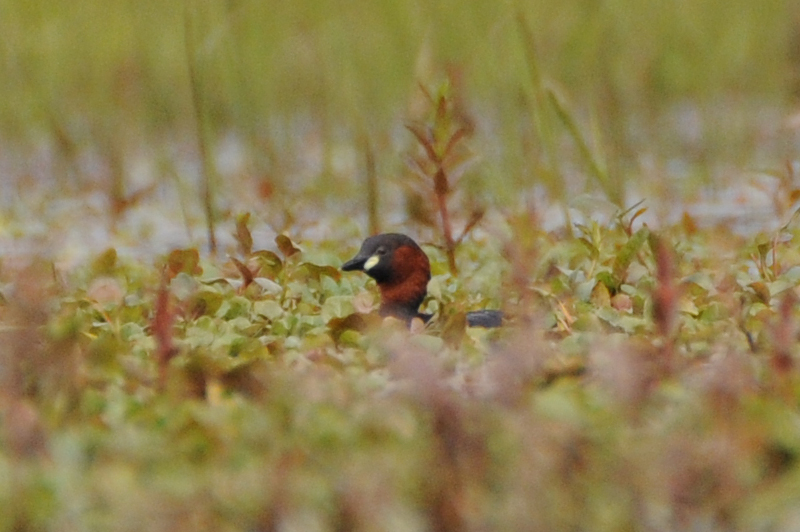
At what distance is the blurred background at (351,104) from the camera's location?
19.3ft

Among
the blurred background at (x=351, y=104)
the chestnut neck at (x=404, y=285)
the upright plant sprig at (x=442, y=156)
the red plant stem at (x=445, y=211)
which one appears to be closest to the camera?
the chestnut neck at (x=404, y=285)

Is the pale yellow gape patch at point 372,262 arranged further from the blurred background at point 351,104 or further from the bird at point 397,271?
the blurred background at point 351,104

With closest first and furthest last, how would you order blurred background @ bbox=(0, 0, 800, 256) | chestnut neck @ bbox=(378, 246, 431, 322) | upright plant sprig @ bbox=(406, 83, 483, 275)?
chestnut neck @ bbox=(378, 246, 431, 322) < upright plant sprig @ bbox=(406, 83, 483, 275) < blurred background @ bbox=(0, 0, 800, 256)

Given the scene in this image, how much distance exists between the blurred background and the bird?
0.82 m

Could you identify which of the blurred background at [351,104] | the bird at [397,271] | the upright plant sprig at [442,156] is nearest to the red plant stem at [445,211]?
the upright plant sprig at [442,156]

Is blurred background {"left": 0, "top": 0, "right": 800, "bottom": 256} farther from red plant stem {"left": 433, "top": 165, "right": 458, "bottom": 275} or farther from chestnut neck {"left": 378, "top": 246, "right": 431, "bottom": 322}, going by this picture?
chestnut neck {"left": 378, "top": 246, "right": 431, "bottom": 322}

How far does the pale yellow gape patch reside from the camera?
4254 millimetres

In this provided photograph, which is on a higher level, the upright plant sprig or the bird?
the upright plant sprig

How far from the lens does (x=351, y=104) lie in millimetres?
5535

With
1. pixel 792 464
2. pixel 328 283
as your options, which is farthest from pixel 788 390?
pixel 328 283

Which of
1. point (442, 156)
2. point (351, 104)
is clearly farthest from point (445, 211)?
point (351, 104)

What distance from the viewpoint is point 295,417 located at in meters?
2.63

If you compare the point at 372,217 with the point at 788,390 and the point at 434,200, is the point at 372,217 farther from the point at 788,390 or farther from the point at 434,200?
the point at 788,390

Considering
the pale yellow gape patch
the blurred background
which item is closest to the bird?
the pale yellow gape patch
